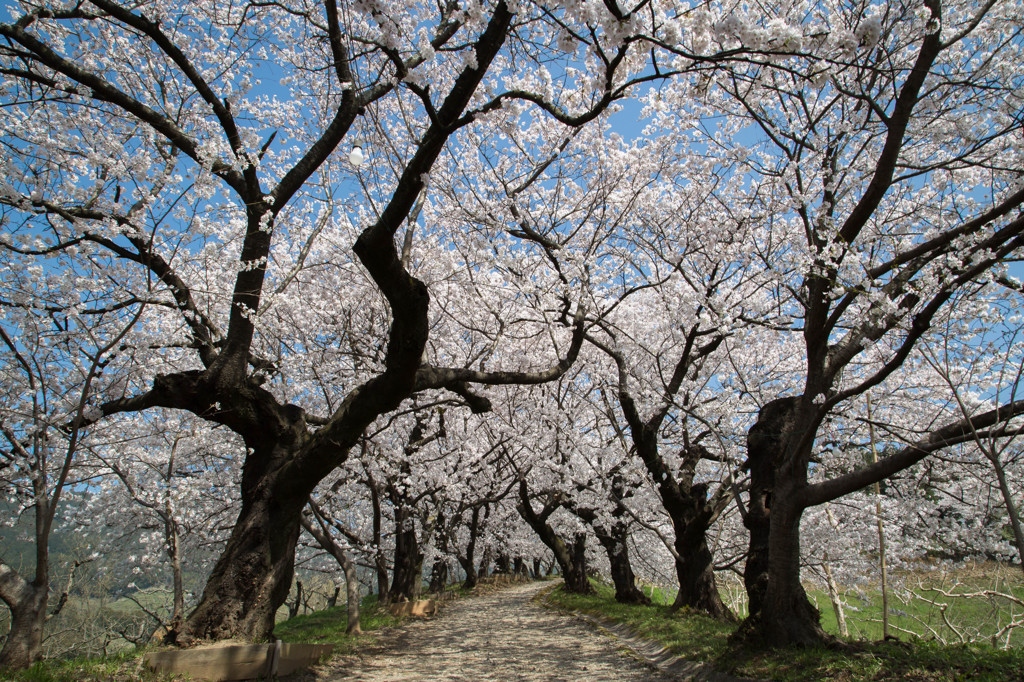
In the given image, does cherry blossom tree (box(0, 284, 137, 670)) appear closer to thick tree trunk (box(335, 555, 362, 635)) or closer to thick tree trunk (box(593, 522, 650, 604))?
thick tree trunk (box(335, 555, 362, 635))

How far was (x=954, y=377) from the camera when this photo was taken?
308 inches

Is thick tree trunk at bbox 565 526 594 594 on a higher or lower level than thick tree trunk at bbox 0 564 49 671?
lower

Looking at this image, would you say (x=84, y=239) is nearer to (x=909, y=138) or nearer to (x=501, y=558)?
(x=909, y=138)

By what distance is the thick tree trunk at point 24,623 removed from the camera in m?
5.64

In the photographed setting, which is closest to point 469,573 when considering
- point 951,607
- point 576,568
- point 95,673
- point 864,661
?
point 576,568

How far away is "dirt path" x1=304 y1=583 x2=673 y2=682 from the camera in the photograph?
6.30 metres

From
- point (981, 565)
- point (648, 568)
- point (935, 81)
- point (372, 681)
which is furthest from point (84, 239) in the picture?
point (648, 568)

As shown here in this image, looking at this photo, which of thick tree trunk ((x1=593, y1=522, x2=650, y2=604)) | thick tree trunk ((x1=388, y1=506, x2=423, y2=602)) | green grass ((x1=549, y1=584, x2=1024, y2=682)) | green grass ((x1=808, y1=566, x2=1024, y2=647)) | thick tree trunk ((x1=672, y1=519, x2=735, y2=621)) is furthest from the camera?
thick tree trunk ((x1=388, y1=506, x2=423, y2=602))

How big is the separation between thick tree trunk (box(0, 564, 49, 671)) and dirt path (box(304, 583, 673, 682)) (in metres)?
2.97

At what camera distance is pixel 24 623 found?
576 centimetres

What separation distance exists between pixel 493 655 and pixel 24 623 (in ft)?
18.5

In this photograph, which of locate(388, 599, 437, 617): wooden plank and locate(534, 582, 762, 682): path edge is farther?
locate(388, 599, 437, 617): wooden plank

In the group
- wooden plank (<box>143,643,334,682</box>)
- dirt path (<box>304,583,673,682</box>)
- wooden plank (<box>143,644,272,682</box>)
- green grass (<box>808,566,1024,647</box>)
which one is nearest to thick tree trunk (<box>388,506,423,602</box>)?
dirt path (<box>304,583,673,682</box>)

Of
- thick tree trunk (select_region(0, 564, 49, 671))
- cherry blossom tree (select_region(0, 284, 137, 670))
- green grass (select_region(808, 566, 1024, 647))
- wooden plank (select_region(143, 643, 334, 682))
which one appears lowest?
green grass (select_region(808, 566, 1024, 647))
